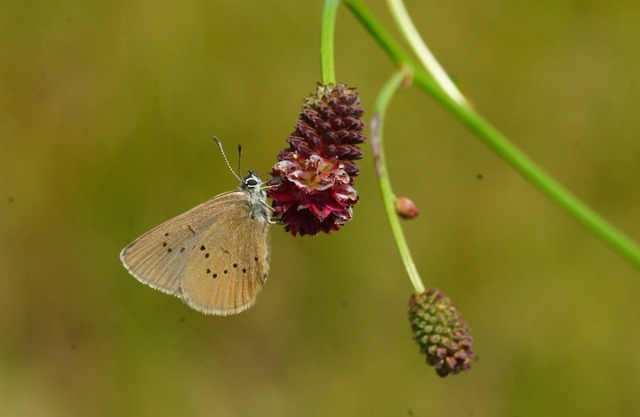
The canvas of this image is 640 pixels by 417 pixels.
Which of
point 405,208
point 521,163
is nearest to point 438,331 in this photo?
point 405,208

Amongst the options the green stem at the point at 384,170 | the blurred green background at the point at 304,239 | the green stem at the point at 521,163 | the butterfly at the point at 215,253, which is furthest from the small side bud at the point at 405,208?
the blurred green background at the point at 304,239

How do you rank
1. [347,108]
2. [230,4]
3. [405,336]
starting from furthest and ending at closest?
1. [230,4]
2. [405,336]
3. [347,108]

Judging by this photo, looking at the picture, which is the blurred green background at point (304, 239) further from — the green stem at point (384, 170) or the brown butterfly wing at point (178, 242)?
the green stem at point (384, 170)

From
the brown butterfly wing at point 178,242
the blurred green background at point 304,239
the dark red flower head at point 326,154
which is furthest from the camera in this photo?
the blurred green background at point 304,239

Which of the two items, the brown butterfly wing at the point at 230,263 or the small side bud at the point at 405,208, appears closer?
the small side bud at the point at 405,208

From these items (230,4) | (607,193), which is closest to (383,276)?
(607,193)

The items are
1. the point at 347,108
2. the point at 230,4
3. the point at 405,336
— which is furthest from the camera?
the point at 230,4

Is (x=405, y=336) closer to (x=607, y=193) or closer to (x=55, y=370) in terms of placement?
(x=607, y=193)
